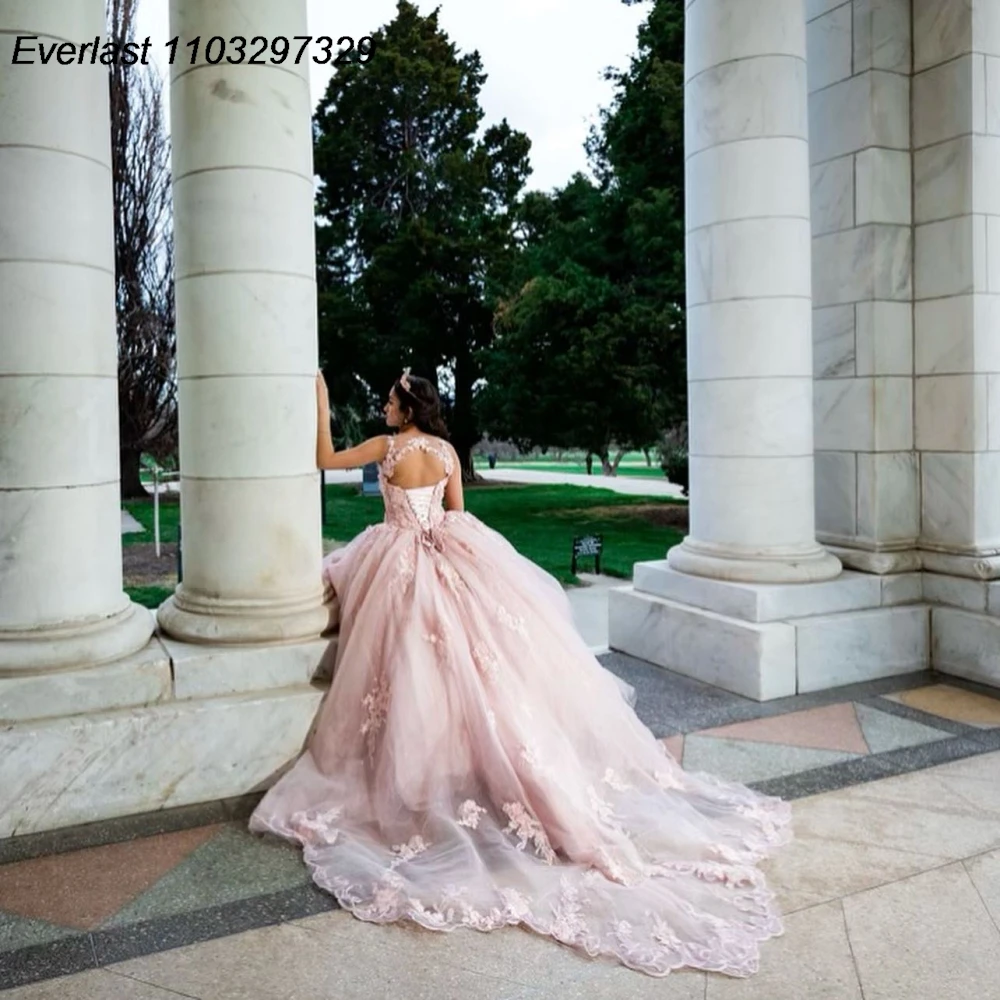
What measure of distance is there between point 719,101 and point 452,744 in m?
4.33

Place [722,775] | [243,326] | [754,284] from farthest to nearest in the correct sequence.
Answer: [754,284] < [722,775] < [243,326]

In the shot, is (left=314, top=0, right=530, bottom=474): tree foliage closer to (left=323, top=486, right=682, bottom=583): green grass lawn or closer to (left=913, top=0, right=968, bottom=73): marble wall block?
(left=323, top=486, right=682, bottom=583): green grass lawn

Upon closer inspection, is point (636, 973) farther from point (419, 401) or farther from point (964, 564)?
point (964, 564)

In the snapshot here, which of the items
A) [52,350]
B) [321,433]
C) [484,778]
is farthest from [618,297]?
[484,778]

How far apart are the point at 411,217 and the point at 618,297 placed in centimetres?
1214

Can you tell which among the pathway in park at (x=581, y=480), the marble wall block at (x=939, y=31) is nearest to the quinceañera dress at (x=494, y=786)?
the marble wall block at (x=939, y=31)

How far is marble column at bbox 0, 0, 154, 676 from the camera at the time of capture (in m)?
3.88

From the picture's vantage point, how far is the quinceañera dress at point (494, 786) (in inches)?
121

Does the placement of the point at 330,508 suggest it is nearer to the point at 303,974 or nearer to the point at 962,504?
the point at 962,504

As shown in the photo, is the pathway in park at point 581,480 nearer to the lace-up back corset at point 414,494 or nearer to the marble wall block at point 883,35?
the marble wall block at point 883,35

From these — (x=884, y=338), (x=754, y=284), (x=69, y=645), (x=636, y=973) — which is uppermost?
(x=754, y=284)

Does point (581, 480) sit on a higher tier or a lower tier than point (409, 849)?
higher

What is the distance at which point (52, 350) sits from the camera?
12.9 ft

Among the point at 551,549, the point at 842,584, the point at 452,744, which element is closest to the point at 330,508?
the point at 551,549
